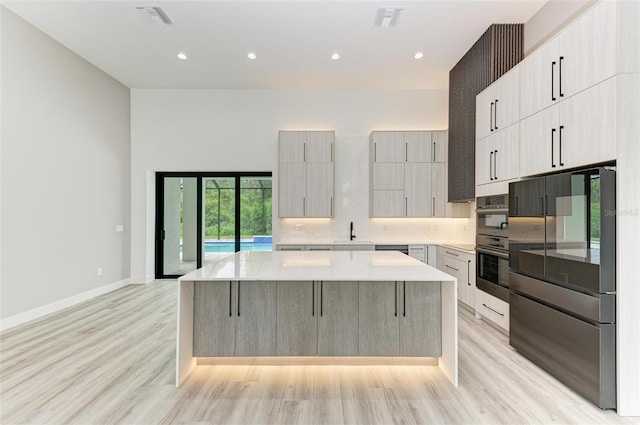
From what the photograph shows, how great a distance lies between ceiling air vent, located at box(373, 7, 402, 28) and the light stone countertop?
2.61 meters

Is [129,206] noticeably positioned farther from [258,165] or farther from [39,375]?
[39,375]

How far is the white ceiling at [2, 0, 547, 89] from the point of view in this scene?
11.7 feet

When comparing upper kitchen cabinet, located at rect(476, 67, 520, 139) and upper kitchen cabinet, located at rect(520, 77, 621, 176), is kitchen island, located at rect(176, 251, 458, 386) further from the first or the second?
upper kitchen cabinet, located at rect(476, 67, 520, 139)

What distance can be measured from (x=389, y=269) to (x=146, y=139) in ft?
17.5

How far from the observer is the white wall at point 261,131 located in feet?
19.2

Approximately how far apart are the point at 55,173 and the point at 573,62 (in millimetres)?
5672

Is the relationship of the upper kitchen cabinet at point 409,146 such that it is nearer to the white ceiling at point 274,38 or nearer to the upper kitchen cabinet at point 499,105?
the white ceiling at point 274,38

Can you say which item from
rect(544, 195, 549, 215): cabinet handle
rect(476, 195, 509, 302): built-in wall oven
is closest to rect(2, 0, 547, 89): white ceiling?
rect(476, 195, 509, 302): built-in wall oven

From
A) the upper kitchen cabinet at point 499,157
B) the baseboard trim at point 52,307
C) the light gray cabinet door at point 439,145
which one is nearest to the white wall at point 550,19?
the upper kitchen cabinet at point 499,157

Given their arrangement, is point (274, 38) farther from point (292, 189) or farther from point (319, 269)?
point (319, 269)

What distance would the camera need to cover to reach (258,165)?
5.98m

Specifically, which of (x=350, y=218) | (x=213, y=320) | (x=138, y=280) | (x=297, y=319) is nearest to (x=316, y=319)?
(x=297, y=319)

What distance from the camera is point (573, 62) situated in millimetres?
2490

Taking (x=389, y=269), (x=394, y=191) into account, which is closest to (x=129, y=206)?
(x=394, y=191)
